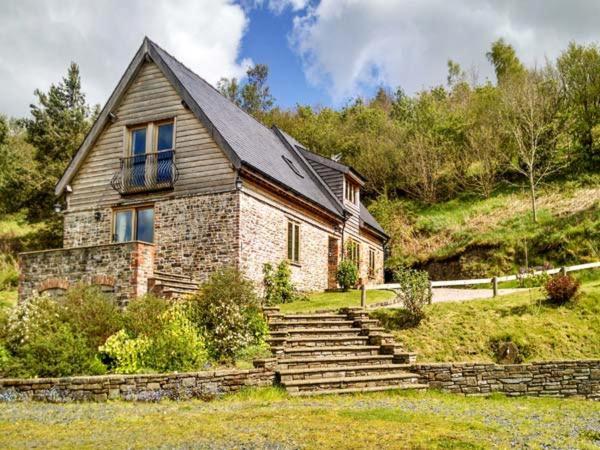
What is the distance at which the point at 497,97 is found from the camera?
40125mm

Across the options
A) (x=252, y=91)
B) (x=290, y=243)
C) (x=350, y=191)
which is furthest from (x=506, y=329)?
(x=252, y=91)

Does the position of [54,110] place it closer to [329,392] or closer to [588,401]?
[329,392]

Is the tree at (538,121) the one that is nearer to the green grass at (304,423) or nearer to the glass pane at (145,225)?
the glass pane at (145,225)

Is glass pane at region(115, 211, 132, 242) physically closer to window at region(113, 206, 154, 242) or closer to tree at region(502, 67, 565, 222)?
window at region(113, 206, 154, 242)

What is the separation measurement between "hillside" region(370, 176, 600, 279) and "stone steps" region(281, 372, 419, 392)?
1703 centimetres

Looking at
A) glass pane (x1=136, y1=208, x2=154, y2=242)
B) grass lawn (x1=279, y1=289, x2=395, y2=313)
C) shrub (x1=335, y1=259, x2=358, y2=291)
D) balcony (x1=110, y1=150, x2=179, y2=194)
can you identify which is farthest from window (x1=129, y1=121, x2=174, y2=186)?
shrub (x1=335, y1=259, x2=358, y2=291)

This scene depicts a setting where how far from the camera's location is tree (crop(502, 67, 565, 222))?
110 feet

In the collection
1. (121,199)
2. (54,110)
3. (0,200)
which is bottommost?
(121,199)

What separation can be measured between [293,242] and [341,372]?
9307mm

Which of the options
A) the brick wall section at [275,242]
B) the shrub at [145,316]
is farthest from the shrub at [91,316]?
the brick wall section at [275,242]

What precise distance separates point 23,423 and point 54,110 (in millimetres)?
30533

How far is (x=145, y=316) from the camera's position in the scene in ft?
40.1

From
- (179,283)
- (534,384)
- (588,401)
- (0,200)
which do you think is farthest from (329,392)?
(0,200)

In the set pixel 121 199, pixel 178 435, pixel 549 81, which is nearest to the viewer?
pixel 178 435
